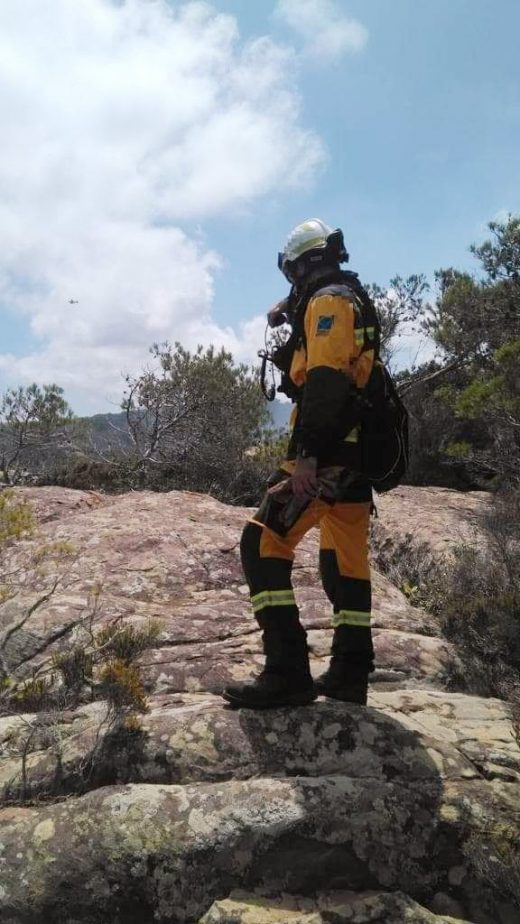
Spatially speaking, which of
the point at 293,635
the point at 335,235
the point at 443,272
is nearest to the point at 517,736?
the point at 293,635

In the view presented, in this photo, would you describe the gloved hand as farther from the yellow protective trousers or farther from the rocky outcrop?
the rocky outcrop

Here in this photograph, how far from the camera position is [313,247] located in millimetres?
3340

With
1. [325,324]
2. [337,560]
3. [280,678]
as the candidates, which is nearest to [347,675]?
[280,678]

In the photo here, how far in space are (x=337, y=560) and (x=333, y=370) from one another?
1025 mm

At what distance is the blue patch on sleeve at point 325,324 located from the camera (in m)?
3.02

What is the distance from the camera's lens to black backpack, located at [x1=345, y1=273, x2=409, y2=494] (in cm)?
322

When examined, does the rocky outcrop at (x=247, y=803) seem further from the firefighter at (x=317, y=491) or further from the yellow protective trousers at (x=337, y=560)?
the yellow protective trousers at (x=337, y=560)

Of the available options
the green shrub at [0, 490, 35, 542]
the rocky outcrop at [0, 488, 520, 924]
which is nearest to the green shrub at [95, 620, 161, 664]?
the rocky outcrop at [0, 488, 520, 924]

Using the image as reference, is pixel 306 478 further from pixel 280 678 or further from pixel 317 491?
pixel 280 678

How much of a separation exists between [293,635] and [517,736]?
113cm

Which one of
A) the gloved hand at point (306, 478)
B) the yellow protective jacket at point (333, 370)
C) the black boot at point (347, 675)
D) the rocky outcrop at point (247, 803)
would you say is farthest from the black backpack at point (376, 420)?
the rocky outcrop at point (247, 803)

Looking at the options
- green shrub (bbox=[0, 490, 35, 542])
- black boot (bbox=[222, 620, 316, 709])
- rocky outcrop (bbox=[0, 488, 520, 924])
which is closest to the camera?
rocky outcrop (bbox=[0, 488, 520, 924])

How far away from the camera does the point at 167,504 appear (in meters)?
6.95

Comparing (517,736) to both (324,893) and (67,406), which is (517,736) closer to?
(324,893)
